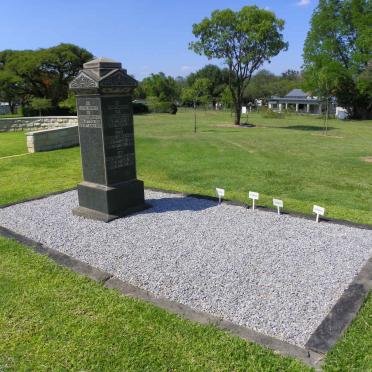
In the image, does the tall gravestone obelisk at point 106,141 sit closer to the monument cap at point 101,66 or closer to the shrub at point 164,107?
the monument cap at point 101,66

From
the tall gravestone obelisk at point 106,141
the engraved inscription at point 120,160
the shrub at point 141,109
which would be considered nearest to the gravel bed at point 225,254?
the tall gravestone obelisk at point 106,141

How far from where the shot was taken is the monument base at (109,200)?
618cm

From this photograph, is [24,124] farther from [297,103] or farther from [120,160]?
[297,103]

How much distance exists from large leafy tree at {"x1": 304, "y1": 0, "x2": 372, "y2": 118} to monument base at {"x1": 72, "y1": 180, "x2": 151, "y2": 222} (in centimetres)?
3575

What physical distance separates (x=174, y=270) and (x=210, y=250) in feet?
2.27

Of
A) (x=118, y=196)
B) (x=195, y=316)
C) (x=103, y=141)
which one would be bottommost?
(x=195, y=316)

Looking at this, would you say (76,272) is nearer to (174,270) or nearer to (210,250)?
(174,270)

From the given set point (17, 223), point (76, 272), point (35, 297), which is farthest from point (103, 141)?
point (35, 297)

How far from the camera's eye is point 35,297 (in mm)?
3887

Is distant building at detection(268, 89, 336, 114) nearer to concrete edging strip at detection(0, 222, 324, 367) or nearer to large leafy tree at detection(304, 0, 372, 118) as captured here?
large leafy tree at detection(304, 0, 372, 118)

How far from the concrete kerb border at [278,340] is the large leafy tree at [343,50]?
123 feet

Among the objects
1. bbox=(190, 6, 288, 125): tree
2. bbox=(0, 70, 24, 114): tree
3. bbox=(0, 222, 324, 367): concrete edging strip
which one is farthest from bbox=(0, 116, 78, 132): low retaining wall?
bbox=(0, 70, 24, 114): tree

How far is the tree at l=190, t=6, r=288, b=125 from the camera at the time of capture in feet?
73.8

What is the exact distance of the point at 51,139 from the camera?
14414mm
